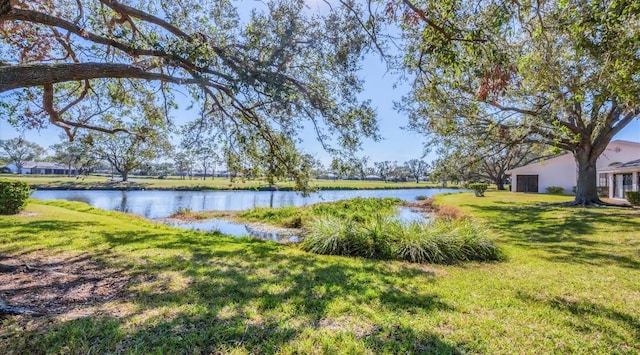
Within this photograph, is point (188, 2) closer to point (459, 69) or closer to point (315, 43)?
point (315, 43)

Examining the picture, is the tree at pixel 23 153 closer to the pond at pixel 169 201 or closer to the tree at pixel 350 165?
the pond at pixel 169 201

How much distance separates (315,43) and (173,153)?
721 cm

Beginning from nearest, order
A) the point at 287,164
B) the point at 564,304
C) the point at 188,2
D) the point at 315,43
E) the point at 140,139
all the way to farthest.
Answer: the point at 564,304 < the point at 315,43 < the point at 188,2 < the point at 287,164 < the point at 140,139

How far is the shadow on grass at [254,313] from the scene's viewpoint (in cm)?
285

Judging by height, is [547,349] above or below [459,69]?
below

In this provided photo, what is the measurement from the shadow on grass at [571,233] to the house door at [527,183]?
21.7 m

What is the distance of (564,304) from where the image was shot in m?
4.14

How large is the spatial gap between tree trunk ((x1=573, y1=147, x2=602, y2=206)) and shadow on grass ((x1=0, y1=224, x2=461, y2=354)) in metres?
16.9

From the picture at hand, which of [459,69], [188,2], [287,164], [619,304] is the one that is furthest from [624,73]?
[188,2]

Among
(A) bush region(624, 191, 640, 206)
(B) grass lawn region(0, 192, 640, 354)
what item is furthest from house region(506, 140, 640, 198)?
(B) grass lawn region(0, 192, 640, 354)

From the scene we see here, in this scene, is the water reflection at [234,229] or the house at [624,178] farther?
the house at [624,178]

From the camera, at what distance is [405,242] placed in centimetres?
740

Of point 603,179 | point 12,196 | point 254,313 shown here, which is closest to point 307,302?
point 254,313

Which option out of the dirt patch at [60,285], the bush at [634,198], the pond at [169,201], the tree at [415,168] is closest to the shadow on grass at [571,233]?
the bush at [634,198]
